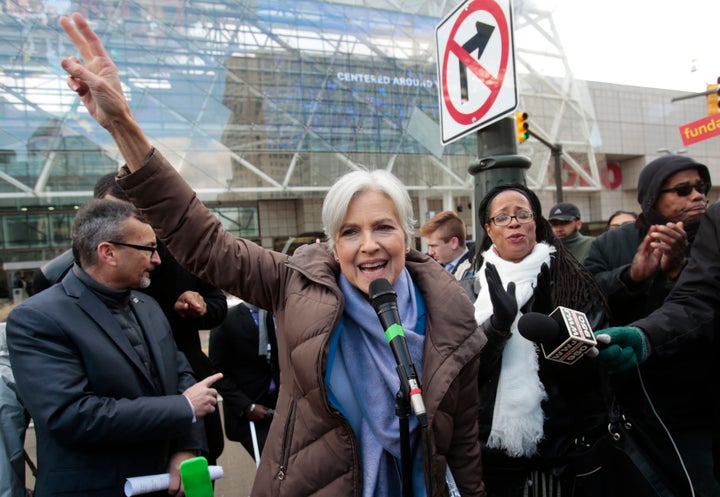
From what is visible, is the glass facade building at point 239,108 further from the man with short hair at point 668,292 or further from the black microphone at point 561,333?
the black microphone at point 561,333

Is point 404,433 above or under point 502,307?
under

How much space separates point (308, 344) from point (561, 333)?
36.7 inches

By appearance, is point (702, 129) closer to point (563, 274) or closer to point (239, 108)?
point (563, 274)

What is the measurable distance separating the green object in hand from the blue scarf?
73cm

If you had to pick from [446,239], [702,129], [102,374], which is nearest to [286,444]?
[102,374]

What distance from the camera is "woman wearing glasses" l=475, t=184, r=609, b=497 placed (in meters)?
2.06

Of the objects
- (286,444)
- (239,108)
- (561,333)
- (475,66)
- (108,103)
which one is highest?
(239,108)

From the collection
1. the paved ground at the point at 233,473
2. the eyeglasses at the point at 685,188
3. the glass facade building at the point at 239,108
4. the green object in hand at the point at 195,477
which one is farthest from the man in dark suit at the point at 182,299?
the glass facade building at the point at 239,108

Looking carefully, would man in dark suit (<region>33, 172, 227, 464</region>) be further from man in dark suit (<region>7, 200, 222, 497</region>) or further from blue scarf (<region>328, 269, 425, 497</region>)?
blue scarf (<region>328, 269, 425, 497</region>)

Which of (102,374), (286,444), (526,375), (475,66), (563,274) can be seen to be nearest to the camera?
(286,444)

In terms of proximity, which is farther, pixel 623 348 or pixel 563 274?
pixel 563 274

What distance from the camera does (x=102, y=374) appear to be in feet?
6.41

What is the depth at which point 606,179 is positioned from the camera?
111ft

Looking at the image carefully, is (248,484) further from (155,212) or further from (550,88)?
(550,88)
